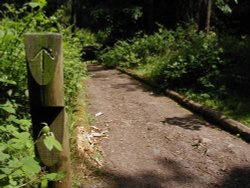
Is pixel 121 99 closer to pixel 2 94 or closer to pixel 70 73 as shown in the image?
pixel 70 73

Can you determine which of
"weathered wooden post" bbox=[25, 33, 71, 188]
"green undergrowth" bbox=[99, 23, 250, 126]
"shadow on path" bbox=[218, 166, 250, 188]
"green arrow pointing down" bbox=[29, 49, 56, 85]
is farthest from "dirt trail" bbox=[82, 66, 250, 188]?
"green arrow pointing down" bbox=[29, 49, 56, 85]

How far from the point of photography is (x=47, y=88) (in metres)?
2.55

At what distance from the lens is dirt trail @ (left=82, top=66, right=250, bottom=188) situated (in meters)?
4.55

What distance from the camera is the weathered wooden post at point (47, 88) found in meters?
2.45

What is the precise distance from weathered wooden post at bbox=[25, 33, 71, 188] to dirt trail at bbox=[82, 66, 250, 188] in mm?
1680

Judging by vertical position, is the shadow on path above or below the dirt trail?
below

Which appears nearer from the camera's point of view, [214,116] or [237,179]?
[237,179]

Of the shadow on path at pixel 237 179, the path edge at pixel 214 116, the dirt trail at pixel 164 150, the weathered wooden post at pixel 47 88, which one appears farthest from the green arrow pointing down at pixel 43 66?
the path edge at pixel 214 116

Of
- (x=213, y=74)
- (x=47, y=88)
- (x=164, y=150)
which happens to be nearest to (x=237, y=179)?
(x=164, y=150)

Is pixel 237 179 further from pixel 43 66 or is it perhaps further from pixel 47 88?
pixel 43 66

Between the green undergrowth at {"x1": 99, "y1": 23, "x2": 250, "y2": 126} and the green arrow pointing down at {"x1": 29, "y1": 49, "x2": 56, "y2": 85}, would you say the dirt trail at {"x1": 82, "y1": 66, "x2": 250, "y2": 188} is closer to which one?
the green undergrowth at {"x1": 99, "y1": 23, "x2": 250, "y2": 126}

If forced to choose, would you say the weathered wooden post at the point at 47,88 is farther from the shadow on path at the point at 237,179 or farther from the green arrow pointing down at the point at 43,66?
the shadow on path at the point at 237,179

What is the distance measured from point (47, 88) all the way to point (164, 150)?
3.22m

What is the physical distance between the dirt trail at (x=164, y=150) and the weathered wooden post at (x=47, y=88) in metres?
1.68
